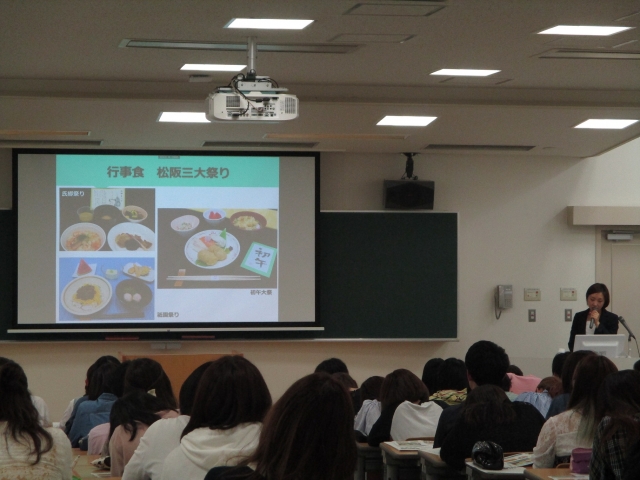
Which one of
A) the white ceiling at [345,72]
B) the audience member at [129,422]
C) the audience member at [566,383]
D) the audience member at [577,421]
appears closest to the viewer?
the audience member at [577,421]

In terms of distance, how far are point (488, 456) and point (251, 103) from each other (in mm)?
2463

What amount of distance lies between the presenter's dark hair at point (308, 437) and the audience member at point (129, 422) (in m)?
1.97

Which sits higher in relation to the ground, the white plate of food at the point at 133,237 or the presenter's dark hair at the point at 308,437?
the white plate of food at the point at 133,237

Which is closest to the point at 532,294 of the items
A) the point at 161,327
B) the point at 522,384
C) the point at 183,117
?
the point at 522,384

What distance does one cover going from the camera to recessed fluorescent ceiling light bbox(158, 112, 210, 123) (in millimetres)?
7156

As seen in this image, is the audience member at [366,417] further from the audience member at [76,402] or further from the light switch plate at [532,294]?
the light switch plate at [532,294]

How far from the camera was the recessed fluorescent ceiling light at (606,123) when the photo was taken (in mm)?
7594

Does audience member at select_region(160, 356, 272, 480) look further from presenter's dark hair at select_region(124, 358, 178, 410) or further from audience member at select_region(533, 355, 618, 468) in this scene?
presenter's dark hair at select_region(124, 358, 178, 410)

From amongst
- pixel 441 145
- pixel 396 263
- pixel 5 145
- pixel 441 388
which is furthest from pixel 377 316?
pixel 5 145

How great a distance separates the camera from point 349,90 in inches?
270

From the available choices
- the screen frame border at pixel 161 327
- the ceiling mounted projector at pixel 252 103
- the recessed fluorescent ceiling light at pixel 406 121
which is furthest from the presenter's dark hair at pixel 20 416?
the screen frame border at pixel 161 327

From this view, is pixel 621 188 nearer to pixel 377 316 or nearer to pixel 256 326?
pixel 377 316

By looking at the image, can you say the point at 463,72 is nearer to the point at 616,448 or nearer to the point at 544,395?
the point at 544,395

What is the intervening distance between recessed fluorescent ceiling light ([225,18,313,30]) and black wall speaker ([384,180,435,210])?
3.92m
